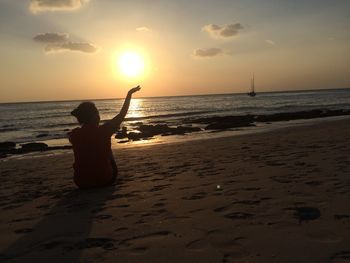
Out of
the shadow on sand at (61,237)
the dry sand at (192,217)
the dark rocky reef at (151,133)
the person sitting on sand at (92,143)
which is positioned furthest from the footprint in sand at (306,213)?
the dark rocky reef at (151,133)

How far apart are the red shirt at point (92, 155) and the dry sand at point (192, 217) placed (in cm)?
23

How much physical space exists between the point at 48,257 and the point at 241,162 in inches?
213

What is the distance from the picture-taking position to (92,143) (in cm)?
591

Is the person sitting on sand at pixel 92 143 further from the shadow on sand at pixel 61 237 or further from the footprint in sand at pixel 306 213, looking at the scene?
the footprint in sand at pixel 306 213

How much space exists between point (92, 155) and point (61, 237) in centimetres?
213

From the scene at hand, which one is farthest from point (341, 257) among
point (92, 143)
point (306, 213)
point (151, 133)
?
point (151, 133)

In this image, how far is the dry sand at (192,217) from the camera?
3.37 metres

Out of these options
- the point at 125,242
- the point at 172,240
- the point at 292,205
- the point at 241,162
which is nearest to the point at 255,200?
the point at 292,205

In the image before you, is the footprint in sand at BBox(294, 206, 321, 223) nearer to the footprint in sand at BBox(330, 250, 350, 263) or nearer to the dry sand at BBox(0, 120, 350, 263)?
the dry sand at BBox(0, 120, 350, 263)

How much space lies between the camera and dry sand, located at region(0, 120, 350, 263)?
11.1ft

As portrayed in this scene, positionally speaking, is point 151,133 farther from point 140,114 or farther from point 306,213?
point 140,114

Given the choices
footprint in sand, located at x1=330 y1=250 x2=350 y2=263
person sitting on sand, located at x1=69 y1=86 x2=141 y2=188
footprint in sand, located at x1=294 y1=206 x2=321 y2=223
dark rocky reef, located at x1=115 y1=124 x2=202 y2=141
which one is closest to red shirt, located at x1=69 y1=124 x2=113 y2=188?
person sitting on sand, located at x1=69 y1=86 x2=141 y2=188

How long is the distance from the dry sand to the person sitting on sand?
26cm

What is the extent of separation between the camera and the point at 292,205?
4473mm
